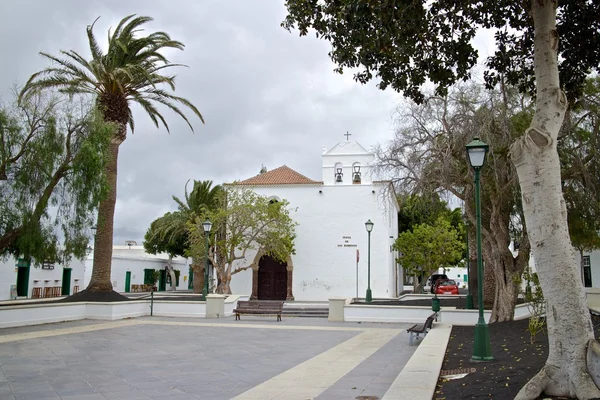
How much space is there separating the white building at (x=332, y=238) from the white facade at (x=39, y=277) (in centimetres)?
1148

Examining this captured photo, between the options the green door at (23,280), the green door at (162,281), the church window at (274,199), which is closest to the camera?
the green door at (23,280)

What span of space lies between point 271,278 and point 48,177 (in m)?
19.6

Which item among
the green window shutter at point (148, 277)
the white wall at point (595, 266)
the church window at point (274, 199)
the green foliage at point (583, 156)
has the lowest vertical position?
the green window shutter at point (148, 277)

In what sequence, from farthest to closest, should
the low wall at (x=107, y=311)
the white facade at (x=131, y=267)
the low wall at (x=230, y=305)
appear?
1. the white facade at (x=131, y=267)
2. the low wall at (x=230, y=305)
3. the low wall at (x=107, y=311)

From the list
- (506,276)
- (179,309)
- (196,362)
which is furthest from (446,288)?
(196,362)

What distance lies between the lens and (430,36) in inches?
390

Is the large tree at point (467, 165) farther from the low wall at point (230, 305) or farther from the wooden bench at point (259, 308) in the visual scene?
the low wall at point (230, 305)

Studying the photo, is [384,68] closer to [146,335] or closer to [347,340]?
[347,340]

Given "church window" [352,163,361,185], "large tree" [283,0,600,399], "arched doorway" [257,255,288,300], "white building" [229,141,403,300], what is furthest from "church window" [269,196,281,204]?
"large tree" [283,0,600,399]

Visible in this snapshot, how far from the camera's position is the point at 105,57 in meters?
21.3

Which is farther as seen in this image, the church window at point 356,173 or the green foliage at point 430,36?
the church window at point 356,173

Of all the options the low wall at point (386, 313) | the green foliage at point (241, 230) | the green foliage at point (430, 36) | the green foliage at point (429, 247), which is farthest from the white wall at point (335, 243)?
the green foliage at point (430, 36)

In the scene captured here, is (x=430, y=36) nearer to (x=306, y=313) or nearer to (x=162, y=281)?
(x=306, y=313)

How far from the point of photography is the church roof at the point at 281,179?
→ 3434 cm
